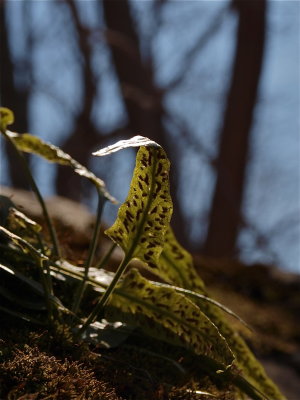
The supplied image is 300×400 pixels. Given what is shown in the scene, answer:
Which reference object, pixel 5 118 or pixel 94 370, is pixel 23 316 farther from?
pixel 5 118

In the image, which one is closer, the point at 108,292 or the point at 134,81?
the point at 108,292

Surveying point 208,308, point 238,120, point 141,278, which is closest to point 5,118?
point 141,278

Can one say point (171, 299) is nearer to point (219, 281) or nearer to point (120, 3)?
point (219, 281)

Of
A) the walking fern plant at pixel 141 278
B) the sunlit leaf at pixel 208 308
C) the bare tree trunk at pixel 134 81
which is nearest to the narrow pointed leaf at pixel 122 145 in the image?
the walking fern plant at pixel 141 278

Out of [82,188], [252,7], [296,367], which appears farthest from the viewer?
[82,188]

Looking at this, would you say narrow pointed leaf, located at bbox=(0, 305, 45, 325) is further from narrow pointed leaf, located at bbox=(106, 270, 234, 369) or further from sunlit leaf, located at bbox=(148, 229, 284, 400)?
sunlit leaf, located at bbox=(148, 229, 284, 400)

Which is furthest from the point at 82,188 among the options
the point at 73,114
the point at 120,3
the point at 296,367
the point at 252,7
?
the point at 296,367

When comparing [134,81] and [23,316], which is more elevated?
[134,81]

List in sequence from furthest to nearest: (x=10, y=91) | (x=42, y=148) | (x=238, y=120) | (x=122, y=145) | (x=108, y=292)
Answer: (x=10, y=91) < (x=238, y=120) < (x=42, y=148) < (x=108, y=292) < (x=122, y=145)
